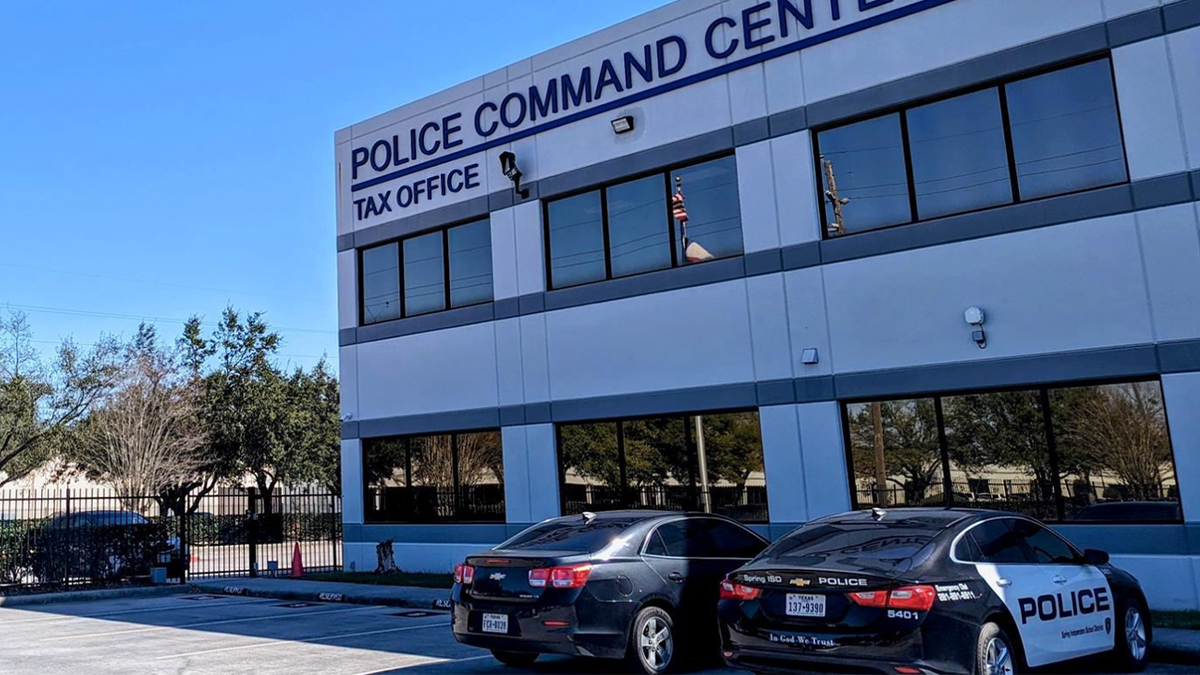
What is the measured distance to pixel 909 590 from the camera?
7.45m

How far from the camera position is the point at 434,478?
66.8 ft

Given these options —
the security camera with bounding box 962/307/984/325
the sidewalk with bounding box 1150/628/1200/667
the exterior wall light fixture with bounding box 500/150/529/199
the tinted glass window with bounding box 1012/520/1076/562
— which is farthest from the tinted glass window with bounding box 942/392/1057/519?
the exterior wall light fixture with bounding box 500/150/529/199

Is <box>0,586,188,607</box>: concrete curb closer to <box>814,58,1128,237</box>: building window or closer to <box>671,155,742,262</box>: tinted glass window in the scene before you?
<box>671,155,742,262</box>: tinted glass window

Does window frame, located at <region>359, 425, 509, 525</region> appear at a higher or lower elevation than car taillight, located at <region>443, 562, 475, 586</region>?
higher

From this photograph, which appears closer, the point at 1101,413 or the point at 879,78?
the point at 1101,413

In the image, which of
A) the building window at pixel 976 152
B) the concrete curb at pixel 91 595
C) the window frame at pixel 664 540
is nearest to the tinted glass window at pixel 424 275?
the concrete curb at pixel 91 595

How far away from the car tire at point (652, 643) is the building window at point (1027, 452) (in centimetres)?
627

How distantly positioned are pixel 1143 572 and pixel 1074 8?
24.3 feet

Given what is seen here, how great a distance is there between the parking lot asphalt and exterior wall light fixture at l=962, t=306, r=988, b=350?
16.9ft

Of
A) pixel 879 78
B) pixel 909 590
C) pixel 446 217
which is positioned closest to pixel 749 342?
pixel 879 78

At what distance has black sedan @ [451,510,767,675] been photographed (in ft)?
30.1

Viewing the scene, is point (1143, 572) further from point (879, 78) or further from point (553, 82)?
point (553, 82)

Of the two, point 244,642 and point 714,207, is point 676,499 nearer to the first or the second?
point 714,207

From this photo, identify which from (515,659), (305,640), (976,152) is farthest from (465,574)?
(976,152)
